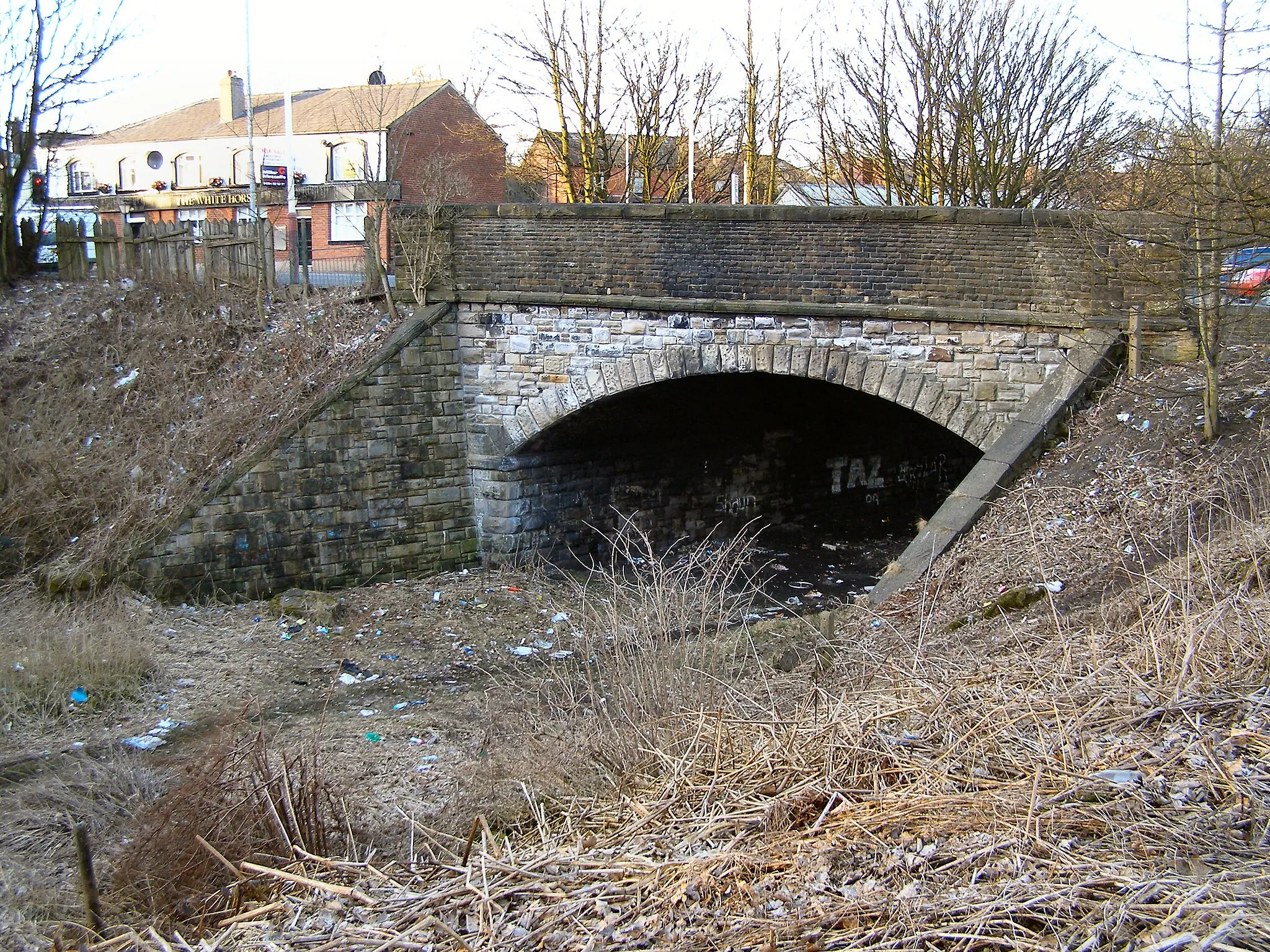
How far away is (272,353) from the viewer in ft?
42.1

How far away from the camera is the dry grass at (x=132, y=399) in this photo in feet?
35.3

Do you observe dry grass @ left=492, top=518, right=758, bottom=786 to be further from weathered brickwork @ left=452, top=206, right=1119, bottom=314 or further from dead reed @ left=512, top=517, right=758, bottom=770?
weathered brickwork @ left=452, top=206, right=1119, bottom=314

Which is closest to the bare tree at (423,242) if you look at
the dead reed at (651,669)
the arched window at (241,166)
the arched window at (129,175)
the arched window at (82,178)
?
the dead reed at (651,669)

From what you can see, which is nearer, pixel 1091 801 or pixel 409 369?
pixel 1091 801

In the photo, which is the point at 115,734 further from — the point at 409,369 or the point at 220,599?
the point at 409,369

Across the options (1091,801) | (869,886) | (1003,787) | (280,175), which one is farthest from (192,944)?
(280,175)

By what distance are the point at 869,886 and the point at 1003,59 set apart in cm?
1715

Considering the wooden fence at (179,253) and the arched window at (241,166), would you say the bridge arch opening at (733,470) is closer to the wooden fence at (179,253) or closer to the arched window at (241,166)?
the wooden fence at (179,253)

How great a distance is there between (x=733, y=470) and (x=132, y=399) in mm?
7816

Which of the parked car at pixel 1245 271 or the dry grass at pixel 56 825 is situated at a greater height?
the parked car at pixel 1245 271

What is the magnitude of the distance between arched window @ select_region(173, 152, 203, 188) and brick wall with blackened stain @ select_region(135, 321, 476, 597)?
24705 millimetres

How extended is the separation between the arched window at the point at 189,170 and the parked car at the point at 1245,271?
31.1 m

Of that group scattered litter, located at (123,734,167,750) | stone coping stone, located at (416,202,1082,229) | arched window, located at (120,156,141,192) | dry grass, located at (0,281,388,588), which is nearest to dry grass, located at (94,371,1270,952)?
scattered litter, located at (123,734,167,750)

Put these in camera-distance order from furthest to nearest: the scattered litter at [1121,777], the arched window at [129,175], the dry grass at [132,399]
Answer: the arched window at [129,175], the dry grass at [132,399], the scattered litter at [1121,777]
